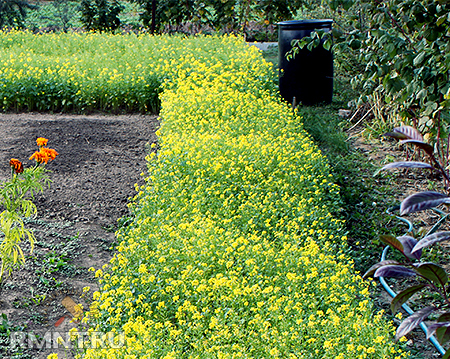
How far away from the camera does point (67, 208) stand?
399cm

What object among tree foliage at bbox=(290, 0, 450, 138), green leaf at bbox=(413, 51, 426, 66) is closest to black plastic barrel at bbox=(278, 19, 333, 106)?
tree foliage at bbox=(290, 0, 450, 138)

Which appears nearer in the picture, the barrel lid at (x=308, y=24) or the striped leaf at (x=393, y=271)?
the striped leaf at (x=393, y=271)

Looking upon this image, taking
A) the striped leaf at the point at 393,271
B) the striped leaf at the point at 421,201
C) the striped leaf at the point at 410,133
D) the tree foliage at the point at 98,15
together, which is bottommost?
the striped leaf at the point at 393,271

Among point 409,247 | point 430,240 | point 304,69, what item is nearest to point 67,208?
point 409,247

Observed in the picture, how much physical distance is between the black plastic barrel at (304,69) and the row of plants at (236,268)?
3.04 meters

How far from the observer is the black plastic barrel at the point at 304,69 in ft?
22.3

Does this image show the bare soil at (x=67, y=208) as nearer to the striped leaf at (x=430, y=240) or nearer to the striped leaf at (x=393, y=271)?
the striped leaf at (x=393, y=271)

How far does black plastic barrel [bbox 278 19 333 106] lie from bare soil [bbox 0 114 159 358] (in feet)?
6.72

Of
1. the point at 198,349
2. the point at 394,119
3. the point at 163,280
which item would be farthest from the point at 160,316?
the point at 394,119

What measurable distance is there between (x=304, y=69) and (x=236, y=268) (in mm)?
5017

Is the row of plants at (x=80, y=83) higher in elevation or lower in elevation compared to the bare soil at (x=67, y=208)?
higher

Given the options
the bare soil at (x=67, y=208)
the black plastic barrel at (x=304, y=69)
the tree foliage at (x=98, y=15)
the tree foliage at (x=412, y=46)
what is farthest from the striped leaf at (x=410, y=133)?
the tree foliage at (x=98, y=15)

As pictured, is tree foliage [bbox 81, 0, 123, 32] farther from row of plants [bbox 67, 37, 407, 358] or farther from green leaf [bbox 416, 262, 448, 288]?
green leaf [bbox 416, 262, 448, 288]

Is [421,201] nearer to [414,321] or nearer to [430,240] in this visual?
[430,240]
